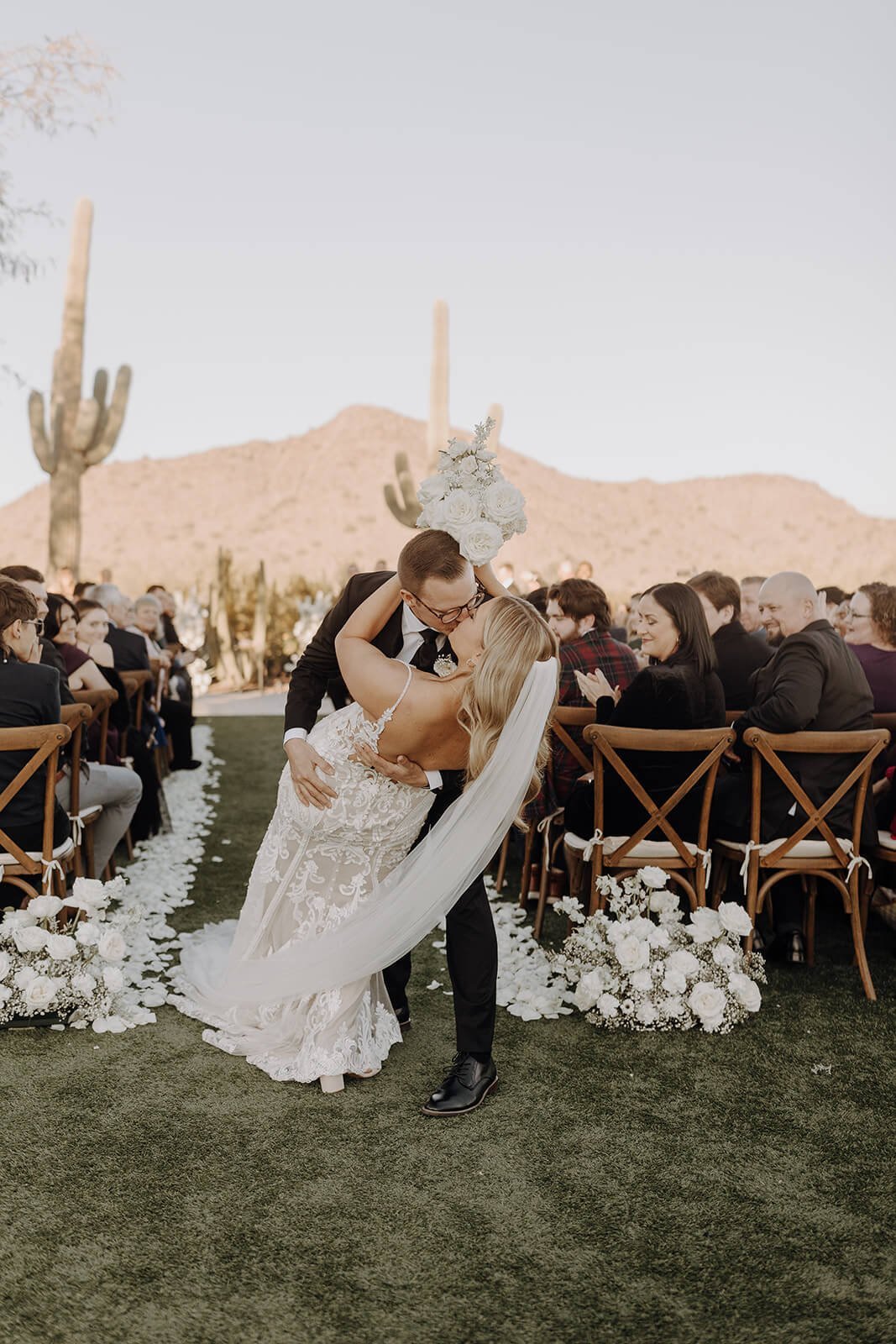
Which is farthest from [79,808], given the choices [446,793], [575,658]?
[575,658]

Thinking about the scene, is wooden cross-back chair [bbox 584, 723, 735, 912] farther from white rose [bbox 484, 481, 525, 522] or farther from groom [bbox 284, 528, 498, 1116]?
white rose [bbox 484, 481, 525, 522]

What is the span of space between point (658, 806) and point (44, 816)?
2.30 metres

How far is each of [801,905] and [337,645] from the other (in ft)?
8.37

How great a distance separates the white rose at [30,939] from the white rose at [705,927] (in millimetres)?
2266

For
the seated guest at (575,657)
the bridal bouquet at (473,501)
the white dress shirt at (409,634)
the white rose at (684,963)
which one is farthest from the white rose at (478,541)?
the seated guest at (575,657)

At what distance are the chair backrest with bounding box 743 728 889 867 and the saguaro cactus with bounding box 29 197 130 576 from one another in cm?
1209

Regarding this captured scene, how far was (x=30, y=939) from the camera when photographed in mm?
3660

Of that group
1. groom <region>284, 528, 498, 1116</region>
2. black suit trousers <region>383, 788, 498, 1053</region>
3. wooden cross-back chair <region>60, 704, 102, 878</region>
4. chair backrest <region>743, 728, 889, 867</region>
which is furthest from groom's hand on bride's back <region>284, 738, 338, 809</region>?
chair backrest <region>743, 728, 889, 867</region>

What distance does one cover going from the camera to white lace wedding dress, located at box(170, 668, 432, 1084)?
128 inches

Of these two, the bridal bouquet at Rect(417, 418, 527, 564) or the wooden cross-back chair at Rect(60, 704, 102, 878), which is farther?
the wooden cross-back chair at Rect(60, 704, 102, 878)

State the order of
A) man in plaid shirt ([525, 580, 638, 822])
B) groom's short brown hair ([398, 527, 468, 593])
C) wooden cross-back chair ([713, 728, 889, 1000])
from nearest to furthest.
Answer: groom's short brown hair ([398, 527, 468, 593]), wooden cross-back chair ([713, 728, 889, 1000]), man in plaid shirt ([525, 580, 638, 822])

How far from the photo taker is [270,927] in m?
3.56

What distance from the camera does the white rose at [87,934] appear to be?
146 inches

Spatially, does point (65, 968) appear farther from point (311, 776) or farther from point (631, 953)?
point (631, 953)
